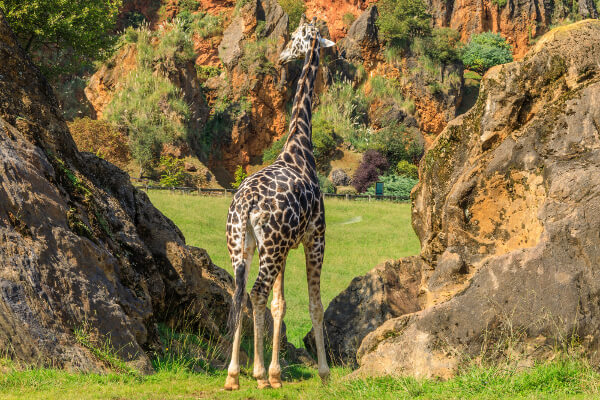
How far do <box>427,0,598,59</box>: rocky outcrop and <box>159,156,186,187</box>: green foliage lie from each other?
64.2 meters

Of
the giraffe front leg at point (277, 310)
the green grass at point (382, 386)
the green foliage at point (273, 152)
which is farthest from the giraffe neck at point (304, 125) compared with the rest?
the green foliage at point (273, 152)

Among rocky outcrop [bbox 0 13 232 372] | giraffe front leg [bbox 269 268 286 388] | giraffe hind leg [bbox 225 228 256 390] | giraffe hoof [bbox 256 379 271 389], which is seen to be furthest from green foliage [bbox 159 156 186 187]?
giraffe hoof [bbox 256 379 271 389]

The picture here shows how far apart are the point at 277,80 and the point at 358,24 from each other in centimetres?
1914

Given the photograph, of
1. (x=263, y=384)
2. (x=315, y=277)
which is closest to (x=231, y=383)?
(x=263, y=384)

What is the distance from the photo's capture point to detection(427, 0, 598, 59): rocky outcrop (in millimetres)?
105250

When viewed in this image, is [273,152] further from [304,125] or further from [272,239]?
[272,239]

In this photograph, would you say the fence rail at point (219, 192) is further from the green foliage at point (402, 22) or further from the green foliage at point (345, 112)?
the green foliage at point (402, 22)

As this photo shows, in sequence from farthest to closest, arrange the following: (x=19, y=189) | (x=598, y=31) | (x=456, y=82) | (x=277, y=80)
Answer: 1. (x=456, y=82)
2. (x=277, y=80)
3. (x=598, y=31)
4. (x=19, y=189)

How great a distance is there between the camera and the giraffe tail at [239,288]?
978 centimetres

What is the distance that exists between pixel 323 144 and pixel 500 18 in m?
58.0

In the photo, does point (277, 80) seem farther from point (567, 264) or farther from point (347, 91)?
point (567, 264)

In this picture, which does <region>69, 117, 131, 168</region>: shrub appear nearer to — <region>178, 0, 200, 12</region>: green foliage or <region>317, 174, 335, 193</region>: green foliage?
<region>317, 174, 335, 193</region>: green foliage

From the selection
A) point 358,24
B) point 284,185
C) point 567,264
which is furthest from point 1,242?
point 358,24

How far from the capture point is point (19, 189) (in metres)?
9.17
